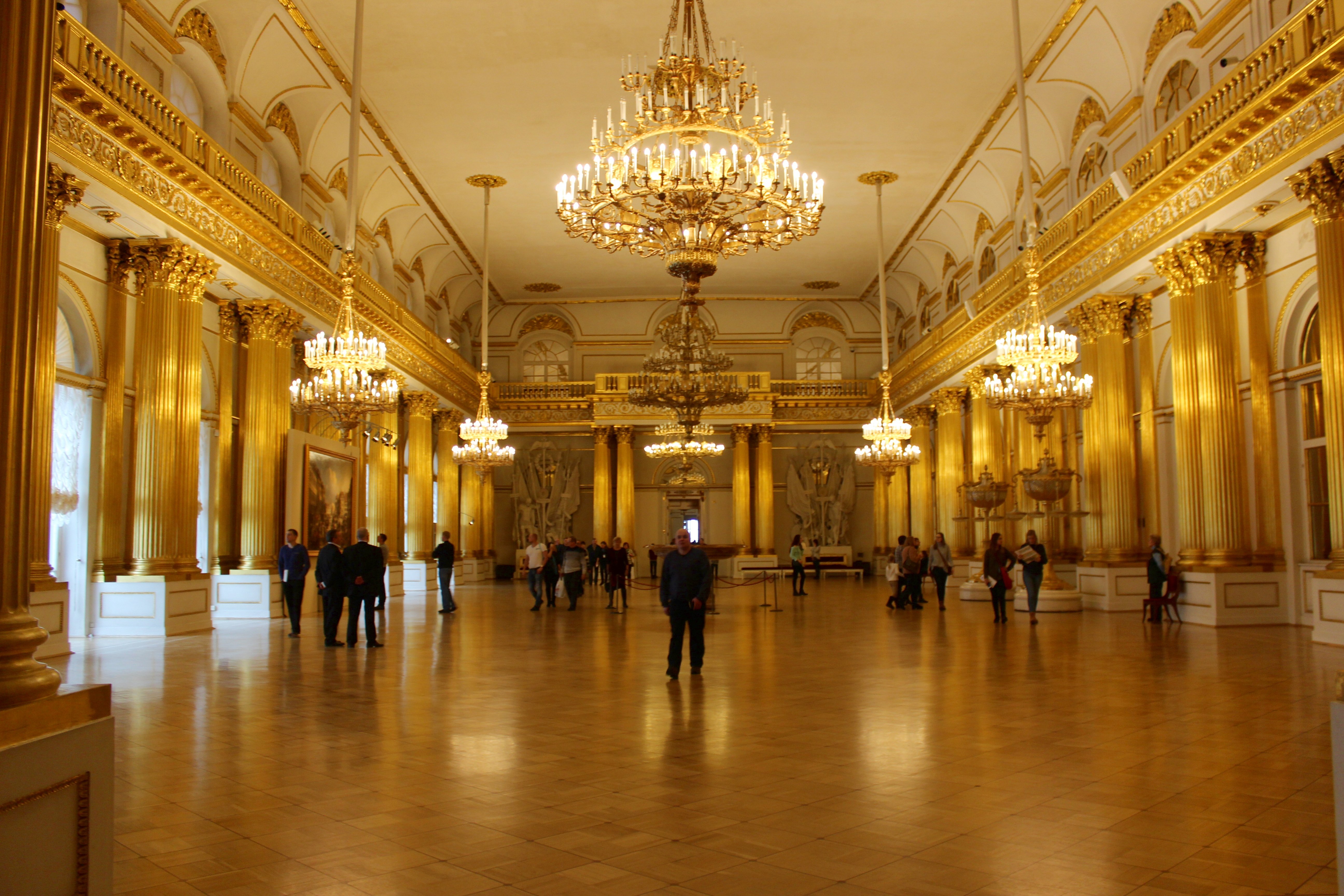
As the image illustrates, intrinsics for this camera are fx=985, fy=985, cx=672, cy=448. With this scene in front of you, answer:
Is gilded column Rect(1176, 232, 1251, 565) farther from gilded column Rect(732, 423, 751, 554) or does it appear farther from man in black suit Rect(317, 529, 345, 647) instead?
gilded column Rect(732, 423, 751, 554)

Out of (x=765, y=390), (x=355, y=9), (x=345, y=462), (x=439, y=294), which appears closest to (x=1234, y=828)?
(x=355, y=9)

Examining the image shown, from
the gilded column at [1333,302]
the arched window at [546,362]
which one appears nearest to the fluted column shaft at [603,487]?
the arched window at [546,362]

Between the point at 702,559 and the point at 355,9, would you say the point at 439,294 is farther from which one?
the point at 702,559

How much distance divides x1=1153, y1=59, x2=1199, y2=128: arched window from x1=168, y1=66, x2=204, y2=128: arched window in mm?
12931

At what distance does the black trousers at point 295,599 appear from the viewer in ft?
39.0

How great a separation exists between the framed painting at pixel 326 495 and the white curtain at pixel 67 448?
13.3ft

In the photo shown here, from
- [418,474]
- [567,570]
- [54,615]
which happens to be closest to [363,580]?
[54,615]

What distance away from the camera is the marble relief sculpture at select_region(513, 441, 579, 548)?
31.3m

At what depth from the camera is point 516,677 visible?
325 inches

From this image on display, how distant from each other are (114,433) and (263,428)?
2.93 meters

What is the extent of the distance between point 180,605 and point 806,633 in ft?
25.6

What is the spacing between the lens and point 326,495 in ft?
55.6

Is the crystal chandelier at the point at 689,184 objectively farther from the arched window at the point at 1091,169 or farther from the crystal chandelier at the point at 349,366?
the arched window at the point at 1091,169

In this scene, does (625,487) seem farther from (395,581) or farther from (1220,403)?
(1220,403)
